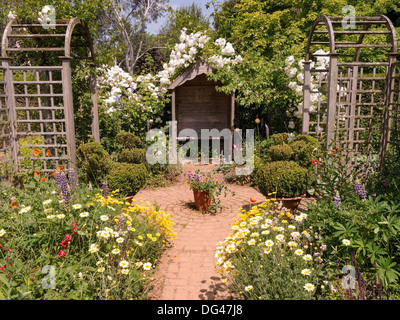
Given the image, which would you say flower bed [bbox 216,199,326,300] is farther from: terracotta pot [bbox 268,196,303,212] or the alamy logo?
the alamy logo

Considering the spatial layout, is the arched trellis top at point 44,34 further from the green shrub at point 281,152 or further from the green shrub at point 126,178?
the green shrub at point 281,152

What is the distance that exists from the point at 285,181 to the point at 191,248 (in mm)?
1476

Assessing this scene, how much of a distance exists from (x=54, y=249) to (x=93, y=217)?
389 mm

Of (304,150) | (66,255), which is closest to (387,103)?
(304,150)

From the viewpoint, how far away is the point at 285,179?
4.08m

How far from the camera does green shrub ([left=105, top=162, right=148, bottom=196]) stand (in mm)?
4332

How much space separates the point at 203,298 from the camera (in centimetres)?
261

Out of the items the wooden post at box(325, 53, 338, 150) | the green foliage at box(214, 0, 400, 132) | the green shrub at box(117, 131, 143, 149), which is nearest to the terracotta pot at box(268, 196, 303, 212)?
the wooden post at box(325, 53, 338, 150)

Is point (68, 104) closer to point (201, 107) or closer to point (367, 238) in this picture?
point (367, 238)

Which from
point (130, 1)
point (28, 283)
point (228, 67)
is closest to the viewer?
point (28, 283)

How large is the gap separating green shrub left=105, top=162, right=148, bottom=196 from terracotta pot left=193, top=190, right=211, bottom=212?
2.72 ft

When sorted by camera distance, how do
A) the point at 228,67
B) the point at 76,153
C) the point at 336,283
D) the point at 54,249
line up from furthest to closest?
the point at 228,67 → the point at 76,153 → the point at 54,249 → the point at 336,283
